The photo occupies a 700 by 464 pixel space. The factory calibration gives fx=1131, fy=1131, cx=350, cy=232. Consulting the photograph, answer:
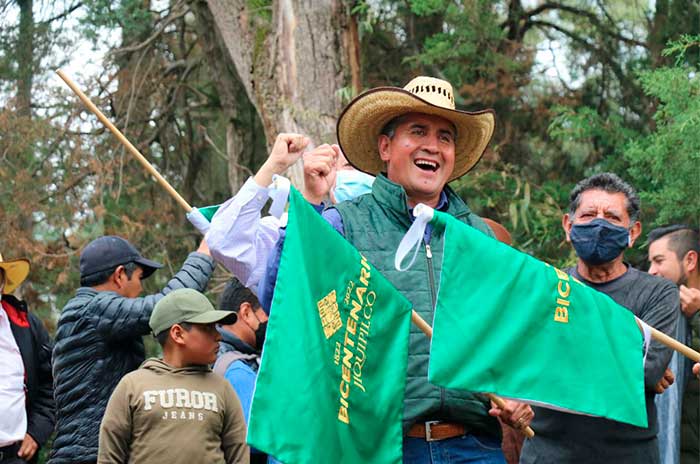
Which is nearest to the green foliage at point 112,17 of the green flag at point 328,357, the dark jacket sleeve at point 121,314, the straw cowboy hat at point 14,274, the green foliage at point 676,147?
the straw cowboy hat at point 14,274

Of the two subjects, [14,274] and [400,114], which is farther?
[14,274]

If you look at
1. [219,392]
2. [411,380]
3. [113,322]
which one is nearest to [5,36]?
[113,322]

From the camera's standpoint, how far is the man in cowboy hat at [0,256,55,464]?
6.15 meters

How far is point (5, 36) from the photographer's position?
37.4ft

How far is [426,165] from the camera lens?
163 inches

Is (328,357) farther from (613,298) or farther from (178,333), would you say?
(613,298)

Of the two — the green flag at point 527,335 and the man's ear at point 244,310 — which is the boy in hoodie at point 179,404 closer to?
the man's ear at point 244,310

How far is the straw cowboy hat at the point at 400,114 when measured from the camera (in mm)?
Result: 4180

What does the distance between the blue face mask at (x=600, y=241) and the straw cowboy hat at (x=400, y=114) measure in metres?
0.73

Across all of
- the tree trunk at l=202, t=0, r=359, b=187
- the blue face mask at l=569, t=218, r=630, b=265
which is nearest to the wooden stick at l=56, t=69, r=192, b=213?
the blue face mask at l=569, t=218, r=630, b=265

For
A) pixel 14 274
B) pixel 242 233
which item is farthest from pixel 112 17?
pixel 242 233

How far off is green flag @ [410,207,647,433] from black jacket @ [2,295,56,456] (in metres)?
3.53

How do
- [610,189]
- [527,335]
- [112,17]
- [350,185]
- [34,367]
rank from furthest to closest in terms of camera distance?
Answer: [112,17], [34,367], [350,185], [610,189], [527,335]

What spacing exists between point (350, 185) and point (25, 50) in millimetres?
6825
